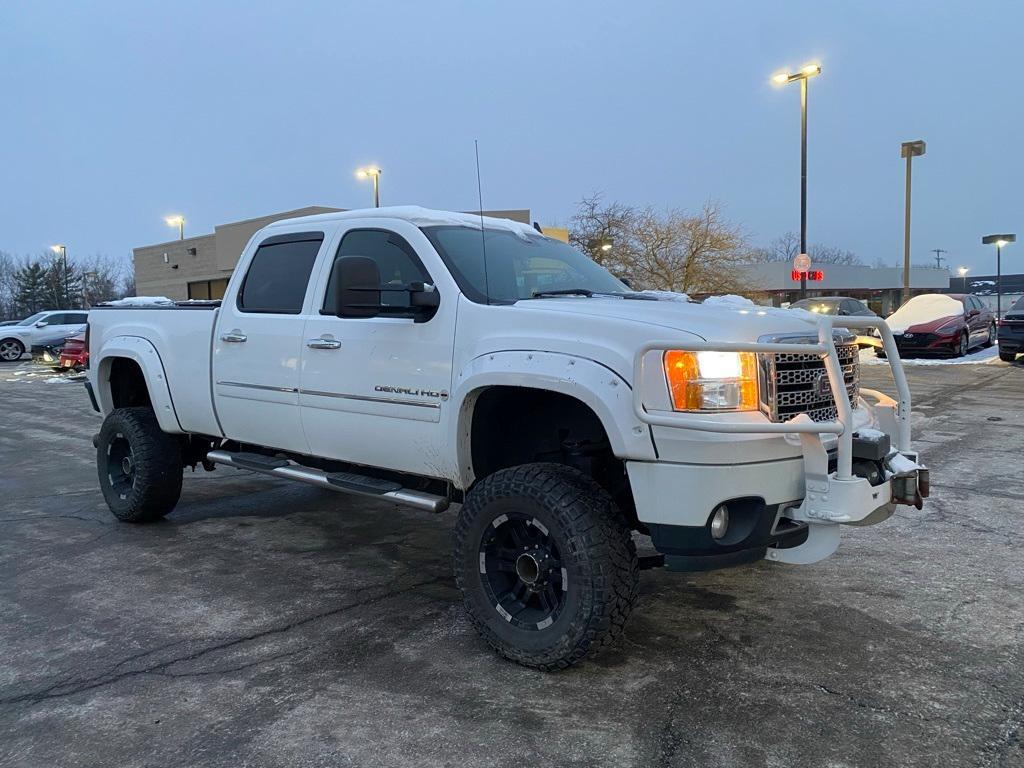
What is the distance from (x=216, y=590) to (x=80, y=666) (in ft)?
3.37

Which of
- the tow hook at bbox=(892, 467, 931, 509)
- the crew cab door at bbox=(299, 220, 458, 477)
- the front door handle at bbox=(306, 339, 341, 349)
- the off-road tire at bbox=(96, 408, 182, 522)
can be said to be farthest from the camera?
the off-road tire at bbox=(96, 408, 182, 522)

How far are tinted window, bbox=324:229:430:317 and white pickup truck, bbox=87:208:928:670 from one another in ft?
0.04

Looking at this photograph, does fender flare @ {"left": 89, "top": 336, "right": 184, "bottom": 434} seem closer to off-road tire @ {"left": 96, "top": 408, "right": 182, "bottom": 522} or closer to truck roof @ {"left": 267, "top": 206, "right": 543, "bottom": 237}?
off-road tire @ {"left": 96, "top": 408, "right": 182, "bottom": 522}

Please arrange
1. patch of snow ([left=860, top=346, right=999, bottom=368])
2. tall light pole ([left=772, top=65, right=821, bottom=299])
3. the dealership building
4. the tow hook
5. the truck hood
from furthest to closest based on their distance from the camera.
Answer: the dealership building → tall light pole ([left=772, top=65, right=821, bottom=299]) → patch of snow ([left=860, top=346, right=999, bottom=368]) → the tow hook → the truck hood

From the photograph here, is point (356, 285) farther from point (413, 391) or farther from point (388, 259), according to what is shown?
point (388, 259)

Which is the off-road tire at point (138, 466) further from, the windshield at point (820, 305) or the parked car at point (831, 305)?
the windshield at point (820, 305)

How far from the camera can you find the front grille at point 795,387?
3232mm

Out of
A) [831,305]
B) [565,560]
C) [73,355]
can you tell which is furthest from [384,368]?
[73,355]

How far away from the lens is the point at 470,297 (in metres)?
3.95

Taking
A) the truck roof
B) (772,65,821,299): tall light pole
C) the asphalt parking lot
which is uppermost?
(772,65,821,299): tall light pole

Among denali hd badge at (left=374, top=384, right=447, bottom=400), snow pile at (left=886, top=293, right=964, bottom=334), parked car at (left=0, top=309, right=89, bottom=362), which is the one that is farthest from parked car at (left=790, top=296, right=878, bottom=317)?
parked car at (left=0, top=309, right=89, bottom=362)

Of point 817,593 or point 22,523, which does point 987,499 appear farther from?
point 22,523

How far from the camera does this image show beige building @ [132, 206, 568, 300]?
37250mm

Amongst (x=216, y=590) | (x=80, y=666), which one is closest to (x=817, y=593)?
(x=216, y=590)
